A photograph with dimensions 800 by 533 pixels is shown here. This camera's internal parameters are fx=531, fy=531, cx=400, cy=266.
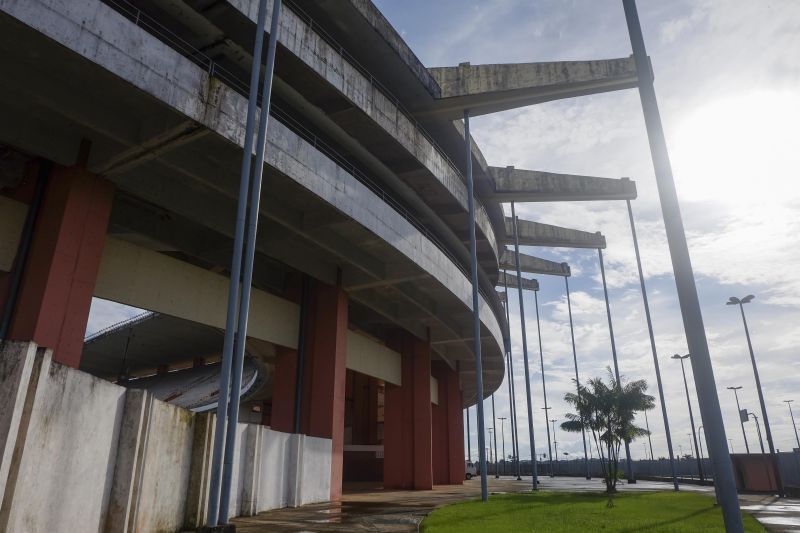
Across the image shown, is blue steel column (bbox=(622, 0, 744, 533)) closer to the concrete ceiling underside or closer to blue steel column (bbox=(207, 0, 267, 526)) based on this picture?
blue steel column (bbox=(207, 0, 267, 526))

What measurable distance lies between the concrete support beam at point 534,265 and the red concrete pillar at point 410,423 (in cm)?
1588

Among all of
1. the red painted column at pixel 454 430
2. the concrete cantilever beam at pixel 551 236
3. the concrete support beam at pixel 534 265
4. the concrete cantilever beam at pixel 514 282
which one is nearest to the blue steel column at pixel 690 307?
the concrete cantilever beam at pixel 551 236

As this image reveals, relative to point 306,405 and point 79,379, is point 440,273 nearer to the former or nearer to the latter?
point 306,405

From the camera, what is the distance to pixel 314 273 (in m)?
19.9

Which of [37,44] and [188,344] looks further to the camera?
[188,344]

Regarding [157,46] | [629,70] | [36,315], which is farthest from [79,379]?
[629,70]

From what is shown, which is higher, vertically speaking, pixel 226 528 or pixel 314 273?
pixel 314 273

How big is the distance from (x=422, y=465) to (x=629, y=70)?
21867 millimetres

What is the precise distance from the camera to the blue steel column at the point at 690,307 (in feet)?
20.2

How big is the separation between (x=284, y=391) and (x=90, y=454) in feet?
43.7

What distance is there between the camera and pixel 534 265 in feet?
147

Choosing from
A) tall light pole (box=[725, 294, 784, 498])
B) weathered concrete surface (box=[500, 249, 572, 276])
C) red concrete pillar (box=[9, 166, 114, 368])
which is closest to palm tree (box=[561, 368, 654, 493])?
tall light pole (box=[725, 294, 784, 498])

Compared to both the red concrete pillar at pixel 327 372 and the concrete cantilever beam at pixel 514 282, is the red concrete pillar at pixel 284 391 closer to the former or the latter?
the red concrete pillar at pixel 327 372

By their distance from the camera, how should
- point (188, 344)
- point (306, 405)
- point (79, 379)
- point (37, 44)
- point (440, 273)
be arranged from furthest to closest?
point (188, 344)
point (440, 273)
point (306, 405)
point (37, 44)
point (79, 379)
